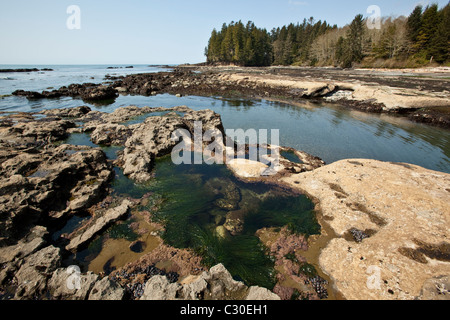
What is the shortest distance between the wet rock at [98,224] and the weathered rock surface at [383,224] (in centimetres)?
608

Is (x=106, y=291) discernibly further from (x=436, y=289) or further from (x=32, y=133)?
(x=32, y=133)

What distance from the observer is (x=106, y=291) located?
3.62 metres

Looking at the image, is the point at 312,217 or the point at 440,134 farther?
the point at 440,134

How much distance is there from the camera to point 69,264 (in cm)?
457

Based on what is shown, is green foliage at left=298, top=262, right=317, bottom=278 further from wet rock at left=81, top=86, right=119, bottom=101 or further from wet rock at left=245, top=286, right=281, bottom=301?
wet rock at left=81, top=86, right=119, bottom=101

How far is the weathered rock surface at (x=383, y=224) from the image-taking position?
4.02m

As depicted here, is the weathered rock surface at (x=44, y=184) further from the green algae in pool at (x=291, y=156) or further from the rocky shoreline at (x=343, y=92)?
the rocky shoreline at (x=343, y=92)

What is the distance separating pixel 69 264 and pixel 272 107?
2181 cm

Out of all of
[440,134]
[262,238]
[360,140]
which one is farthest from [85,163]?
[440,134]

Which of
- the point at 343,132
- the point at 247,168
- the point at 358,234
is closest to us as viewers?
the point at 358,234

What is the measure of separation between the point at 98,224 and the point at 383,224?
8.43 metres

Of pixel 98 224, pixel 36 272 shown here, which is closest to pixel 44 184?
pixel 98 224
